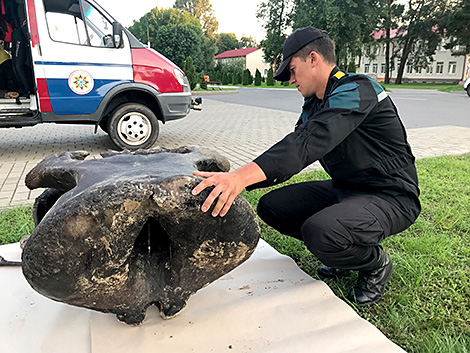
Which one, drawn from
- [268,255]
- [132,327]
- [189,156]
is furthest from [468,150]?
[132,327]

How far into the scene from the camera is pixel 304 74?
6.78 feet

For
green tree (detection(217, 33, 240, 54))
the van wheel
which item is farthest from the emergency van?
green tree (detection(217, 33, 240, 54))

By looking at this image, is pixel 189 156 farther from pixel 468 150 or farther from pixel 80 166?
pixel 468 150

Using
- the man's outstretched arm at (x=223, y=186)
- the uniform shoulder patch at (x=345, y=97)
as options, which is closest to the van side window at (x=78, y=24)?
the uniform shoulder patch at (x=345, y=97)

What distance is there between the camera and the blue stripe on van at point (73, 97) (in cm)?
516

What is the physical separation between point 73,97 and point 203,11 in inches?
2407

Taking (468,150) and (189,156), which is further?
(468,150)

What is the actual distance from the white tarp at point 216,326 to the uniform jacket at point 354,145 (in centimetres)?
67

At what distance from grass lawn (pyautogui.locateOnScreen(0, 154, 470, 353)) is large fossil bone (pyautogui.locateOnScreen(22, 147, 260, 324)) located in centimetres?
96

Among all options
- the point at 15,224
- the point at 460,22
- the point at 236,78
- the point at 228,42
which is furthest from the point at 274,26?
the point at 15,224

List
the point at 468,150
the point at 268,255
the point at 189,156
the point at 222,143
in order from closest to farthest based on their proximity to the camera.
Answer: the point at 189,156, the point at 268,255, the point at 468,150, the point at 222,143

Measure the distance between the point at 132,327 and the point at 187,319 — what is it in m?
0.27

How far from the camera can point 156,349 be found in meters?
1.69

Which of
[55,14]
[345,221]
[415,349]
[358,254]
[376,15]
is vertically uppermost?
[376,15]
